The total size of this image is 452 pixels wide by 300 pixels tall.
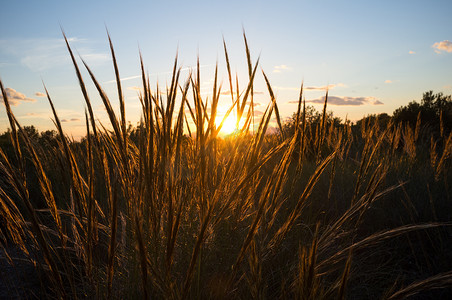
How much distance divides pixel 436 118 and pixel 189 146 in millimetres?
12818

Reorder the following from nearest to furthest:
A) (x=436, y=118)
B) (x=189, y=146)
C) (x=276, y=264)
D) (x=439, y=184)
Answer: (x=189, y=146) → (x=276, y=264) → (x=439, y=184) → (x=436, y=118)

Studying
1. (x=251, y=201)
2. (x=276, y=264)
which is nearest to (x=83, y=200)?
(x=251, y=201)

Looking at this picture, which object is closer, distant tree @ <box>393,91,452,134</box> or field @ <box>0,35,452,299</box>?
field @ <box>0,35,452,299</box>

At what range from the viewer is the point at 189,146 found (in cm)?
140

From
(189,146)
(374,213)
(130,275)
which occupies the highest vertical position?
(189,146)

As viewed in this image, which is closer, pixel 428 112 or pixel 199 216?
pixel 199 216

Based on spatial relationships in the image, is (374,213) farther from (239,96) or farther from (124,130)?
(124,130)

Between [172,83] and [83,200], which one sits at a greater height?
[172,83]

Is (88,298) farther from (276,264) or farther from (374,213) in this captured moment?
(374,213)

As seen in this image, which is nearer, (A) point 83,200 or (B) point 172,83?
(B) point 172,83

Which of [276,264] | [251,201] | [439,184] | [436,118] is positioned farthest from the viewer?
[436,118]

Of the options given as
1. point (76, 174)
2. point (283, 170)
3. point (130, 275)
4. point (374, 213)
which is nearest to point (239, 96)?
point (283, 170)

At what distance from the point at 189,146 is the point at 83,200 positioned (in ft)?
1.62

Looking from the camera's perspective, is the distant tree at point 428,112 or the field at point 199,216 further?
the distant tree at point 428,112
